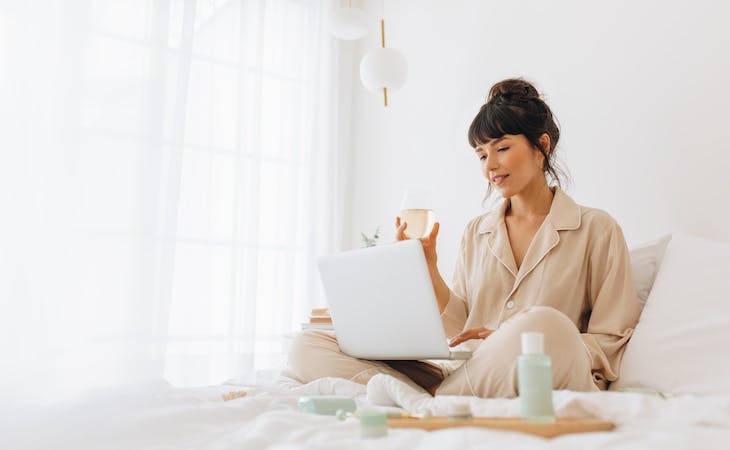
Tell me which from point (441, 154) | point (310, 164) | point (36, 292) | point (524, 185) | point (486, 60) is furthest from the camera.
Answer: point (310, 164)

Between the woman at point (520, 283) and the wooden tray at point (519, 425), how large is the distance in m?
0.45

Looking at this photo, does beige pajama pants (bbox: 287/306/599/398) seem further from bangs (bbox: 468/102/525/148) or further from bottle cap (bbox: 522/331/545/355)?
bangs (bbox: 468/102/525/148)

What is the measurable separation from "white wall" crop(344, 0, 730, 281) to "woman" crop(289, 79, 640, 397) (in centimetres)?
38

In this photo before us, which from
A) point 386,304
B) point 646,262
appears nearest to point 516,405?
point 386,304

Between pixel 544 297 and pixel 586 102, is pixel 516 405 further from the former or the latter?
pixel 586 102

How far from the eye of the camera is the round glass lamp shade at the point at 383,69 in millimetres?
2785

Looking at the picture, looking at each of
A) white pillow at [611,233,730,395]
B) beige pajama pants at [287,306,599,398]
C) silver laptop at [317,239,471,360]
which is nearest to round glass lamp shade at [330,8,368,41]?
silver laptop at [317,239,471,360]

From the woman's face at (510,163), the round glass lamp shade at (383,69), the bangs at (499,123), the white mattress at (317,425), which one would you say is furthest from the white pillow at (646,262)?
the round glass lamp shade at (383,69)

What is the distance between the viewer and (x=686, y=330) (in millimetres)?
1584

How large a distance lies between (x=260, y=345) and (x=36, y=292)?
1.10m

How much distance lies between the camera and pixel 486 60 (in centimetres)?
296

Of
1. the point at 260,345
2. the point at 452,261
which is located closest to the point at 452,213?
the point at 452,261

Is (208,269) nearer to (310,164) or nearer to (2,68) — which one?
(310,164)

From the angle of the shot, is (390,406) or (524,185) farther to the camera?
(524,185)
